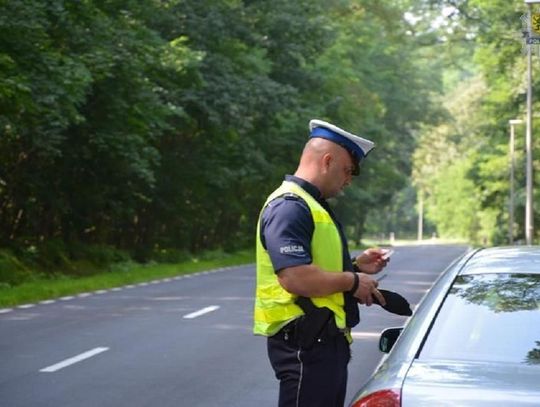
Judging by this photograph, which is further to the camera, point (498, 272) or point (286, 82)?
point (286, 82)

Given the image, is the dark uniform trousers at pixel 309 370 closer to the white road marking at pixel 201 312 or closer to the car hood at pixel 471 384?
the car hood at pixel 471 384

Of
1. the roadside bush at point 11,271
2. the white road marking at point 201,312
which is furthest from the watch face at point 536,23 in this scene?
the roadside bush at point 11,271

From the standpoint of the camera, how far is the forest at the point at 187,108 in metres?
25.7

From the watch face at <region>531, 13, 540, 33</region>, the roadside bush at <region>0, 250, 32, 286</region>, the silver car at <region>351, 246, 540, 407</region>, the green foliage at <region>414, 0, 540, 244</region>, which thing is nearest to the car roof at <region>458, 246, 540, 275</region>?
the silver car at <region>351, 246, 540, 407</region>

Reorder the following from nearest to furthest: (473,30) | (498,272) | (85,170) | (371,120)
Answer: (498,272)
(85,170)
(473,30)
(371,120)

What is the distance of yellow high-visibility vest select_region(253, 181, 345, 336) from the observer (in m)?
5.14

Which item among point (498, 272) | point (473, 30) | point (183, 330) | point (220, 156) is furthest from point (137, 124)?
point (473, 30)

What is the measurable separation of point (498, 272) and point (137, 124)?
25088mm

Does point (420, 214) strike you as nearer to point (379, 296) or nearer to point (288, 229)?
point (379, 296)

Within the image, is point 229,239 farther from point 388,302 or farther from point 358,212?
point 388,302

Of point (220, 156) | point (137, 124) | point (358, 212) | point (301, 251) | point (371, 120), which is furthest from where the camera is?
point (358, 212)

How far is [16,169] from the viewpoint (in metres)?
31.7

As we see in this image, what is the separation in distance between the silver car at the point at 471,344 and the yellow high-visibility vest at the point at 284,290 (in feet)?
1.16

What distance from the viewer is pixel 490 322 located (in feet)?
17.3
